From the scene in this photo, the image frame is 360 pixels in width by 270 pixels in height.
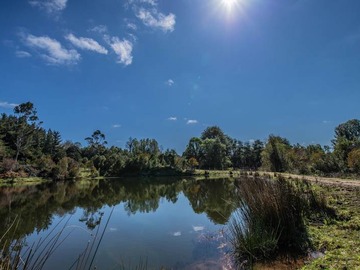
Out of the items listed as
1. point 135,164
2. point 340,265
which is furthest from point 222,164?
point 340,265

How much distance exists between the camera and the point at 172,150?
62219 millimetres

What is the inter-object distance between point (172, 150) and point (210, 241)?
54.1m

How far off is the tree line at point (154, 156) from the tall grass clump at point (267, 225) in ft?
72.4

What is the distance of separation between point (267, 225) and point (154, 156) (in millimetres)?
54670

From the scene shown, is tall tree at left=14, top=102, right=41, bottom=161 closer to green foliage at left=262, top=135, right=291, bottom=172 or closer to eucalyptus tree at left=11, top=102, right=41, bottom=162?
eucalyptus tree at left=11, top=102, right=41, bottom=162

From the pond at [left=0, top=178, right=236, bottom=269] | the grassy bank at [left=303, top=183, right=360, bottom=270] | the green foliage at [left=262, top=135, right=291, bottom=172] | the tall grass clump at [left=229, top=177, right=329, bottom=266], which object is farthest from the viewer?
the green foliage at [left=262, top=135, right=291, bottom=172]

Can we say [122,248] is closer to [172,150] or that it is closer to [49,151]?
[172,150]

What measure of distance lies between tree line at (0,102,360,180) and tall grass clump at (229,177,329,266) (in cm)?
2205

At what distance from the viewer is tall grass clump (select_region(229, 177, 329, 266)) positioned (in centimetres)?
536

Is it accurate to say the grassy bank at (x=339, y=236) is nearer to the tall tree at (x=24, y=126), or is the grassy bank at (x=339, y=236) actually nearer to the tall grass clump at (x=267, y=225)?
the tall grass clump at (x=267, y=225)

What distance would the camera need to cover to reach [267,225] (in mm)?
5711

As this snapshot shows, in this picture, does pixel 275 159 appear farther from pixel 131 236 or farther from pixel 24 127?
pixel 24 127

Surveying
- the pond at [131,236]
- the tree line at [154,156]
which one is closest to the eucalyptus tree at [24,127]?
the tree line at [154,156]

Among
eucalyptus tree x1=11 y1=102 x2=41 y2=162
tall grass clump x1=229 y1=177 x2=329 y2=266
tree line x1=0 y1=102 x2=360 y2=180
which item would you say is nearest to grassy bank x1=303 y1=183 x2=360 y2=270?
tall grass clump x1=229 y1=177 x2=329 y2=266
